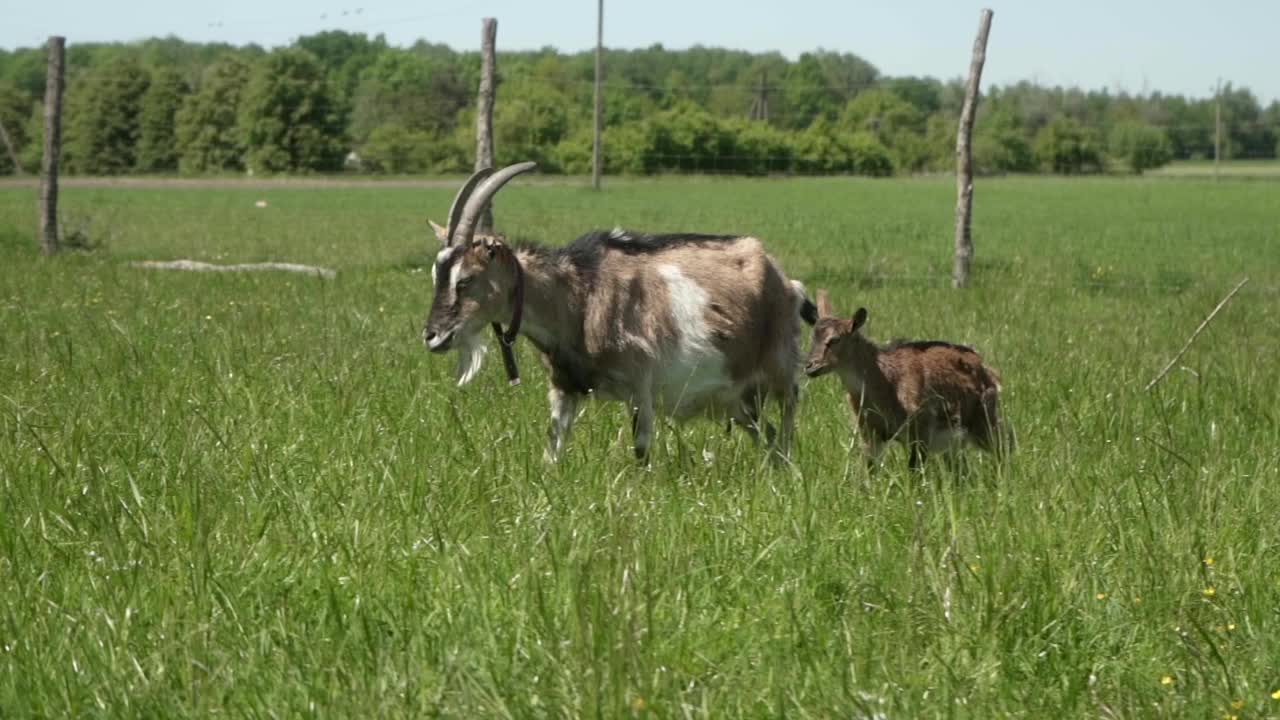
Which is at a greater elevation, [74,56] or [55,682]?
[74,56]

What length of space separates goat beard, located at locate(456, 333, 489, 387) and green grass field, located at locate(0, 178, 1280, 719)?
19cm

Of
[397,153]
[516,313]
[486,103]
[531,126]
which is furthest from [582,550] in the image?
[531,126]

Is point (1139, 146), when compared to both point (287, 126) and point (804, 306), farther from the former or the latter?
point (804, 306)

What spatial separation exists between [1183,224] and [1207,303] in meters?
21.3

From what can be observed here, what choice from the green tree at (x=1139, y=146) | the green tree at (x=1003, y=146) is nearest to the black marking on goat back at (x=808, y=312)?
the green tree at (x=1139, y=146)

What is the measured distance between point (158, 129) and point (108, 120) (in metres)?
2.78

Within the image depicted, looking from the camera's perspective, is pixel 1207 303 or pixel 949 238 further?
pixel 949 238

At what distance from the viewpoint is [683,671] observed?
13.5 ft

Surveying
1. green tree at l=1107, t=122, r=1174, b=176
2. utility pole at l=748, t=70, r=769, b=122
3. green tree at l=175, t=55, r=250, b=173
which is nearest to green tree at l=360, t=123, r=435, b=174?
green tree at l=175, t=55, r=250, b=173

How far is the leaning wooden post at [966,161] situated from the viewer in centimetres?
1584

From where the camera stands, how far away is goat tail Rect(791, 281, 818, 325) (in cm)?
809

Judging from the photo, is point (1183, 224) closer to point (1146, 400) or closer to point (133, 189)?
point (1146, 400)

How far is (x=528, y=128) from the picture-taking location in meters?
74.2

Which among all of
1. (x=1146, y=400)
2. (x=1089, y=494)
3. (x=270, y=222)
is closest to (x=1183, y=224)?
(x=270, y=222)
